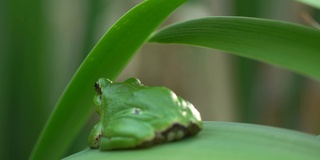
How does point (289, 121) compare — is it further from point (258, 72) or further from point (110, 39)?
point (110, 39)

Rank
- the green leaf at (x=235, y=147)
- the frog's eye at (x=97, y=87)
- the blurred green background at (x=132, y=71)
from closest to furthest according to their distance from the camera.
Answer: the green leaf at (x=235, y=147), the frog's eye at (x=97, y=87), the blurred green background at (x=132, y=71)

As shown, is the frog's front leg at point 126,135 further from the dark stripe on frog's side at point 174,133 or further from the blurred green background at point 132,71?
the blurred green background at point 132,71

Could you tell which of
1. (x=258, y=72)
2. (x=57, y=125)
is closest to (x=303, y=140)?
(x=57, y=125)

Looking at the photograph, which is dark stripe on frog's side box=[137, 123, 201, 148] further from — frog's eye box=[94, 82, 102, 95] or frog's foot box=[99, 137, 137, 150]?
frog's eye box=[94, 82, 102, 95]

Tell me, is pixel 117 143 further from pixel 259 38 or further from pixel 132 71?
pixel 132 71

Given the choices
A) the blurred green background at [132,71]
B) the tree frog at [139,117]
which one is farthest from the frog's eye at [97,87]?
the blurred green background at [132,71]

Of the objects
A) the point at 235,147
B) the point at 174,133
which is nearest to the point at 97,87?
the point at 174,133

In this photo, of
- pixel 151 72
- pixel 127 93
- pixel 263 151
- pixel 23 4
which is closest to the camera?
pixel 263 151
